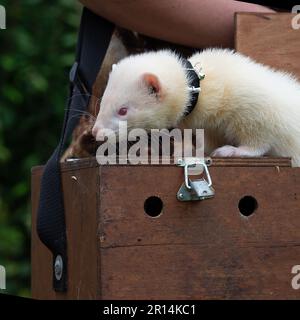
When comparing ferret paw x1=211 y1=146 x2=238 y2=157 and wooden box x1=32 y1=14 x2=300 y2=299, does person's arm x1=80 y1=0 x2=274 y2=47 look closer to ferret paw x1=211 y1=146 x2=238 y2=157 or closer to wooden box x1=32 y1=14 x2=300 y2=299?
ferret paw x1=211 y1=146 x2=238 y2=157

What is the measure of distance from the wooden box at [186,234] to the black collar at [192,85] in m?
0.34

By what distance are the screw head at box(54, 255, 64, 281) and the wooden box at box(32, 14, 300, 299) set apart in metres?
0.11

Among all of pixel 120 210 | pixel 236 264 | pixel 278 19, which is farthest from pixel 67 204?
pixel 278 19

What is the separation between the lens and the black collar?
2.67 m

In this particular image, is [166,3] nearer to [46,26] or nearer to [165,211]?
[165,211]

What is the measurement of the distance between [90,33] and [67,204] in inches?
22.0

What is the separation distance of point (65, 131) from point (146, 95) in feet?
0.84

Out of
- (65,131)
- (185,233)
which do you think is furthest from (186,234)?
(65,131)

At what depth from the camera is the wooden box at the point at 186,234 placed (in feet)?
7.51

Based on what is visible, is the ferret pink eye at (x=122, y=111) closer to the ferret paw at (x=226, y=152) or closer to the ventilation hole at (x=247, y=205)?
the ferret paw at (x=226, y=152)

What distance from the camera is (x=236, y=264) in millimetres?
2375

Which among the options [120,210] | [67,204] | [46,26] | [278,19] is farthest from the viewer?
[46,26]

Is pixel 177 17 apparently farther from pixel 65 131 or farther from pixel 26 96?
pixel 26 96

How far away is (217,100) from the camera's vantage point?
266cm
